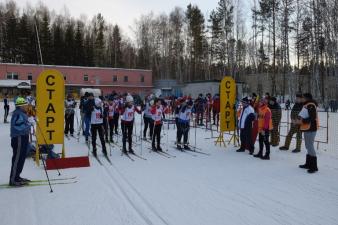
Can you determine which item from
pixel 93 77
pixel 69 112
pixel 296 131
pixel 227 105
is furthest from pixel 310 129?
pixel 93 77

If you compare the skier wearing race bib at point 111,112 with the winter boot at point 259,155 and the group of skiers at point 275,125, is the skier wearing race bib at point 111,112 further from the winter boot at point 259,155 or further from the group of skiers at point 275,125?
the winter boot at point 259,155

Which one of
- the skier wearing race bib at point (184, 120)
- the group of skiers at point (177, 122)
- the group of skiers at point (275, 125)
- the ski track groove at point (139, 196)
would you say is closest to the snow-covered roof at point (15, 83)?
the group of skiers at point (177, 122)

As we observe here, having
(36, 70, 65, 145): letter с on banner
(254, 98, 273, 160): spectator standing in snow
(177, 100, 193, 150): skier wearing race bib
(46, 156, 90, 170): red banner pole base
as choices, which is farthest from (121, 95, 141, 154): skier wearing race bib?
(254, 98, 273, 160): spectator standing in snow

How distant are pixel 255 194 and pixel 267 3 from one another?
38101 mm

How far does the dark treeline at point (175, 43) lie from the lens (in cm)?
4188

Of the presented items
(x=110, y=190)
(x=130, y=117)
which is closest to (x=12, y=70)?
(x=130, y=117)

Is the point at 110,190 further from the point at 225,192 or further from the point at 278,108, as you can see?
the point at 278,108

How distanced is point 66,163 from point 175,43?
5559cm

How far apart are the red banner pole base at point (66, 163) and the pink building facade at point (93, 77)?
44.8m

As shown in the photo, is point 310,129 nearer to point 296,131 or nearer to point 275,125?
point 296,131

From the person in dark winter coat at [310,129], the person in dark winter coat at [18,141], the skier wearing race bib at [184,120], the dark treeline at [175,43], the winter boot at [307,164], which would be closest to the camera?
the person in dark winter coat at [18,141]

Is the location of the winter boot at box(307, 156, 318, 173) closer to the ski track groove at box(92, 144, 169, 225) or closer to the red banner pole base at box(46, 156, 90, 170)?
the ski track groove at box(92, 144, 169, 225)

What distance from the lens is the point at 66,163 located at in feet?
29.8

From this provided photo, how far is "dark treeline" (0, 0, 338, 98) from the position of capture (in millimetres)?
41884
